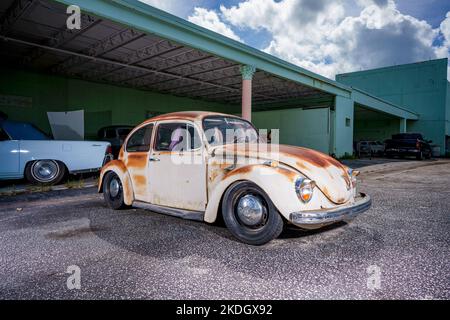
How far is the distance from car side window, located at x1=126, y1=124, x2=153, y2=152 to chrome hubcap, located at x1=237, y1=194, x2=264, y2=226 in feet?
6.11

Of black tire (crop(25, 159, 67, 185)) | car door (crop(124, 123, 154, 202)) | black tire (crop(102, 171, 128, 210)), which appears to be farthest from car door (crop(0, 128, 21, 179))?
car door (crop(124, 123, 154, 202))

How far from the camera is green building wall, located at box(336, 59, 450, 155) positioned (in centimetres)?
2525

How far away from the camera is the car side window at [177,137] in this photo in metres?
3.71

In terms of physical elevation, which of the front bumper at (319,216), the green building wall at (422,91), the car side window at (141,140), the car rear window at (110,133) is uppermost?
the green building wall at (422,91)

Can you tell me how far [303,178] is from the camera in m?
2.84

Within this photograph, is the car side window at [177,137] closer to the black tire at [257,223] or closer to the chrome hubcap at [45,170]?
the black tire at [257,223]

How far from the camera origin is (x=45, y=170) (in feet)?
22.2

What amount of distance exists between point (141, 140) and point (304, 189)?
9.22 ft

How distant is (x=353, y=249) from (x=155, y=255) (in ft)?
6.64

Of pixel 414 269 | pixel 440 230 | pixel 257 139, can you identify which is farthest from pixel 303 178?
pixel 440 230

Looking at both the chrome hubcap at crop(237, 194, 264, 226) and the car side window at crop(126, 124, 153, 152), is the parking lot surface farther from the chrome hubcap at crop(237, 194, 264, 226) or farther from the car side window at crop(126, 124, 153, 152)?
the car side window at crop(126, 124, 153, 152)

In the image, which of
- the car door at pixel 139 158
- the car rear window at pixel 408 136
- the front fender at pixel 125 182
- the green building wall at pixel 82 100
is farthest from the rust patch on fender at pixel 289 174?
the car rear window at pixel 408 136

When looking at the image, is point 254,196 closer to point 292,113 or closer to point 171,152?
point 171,152
